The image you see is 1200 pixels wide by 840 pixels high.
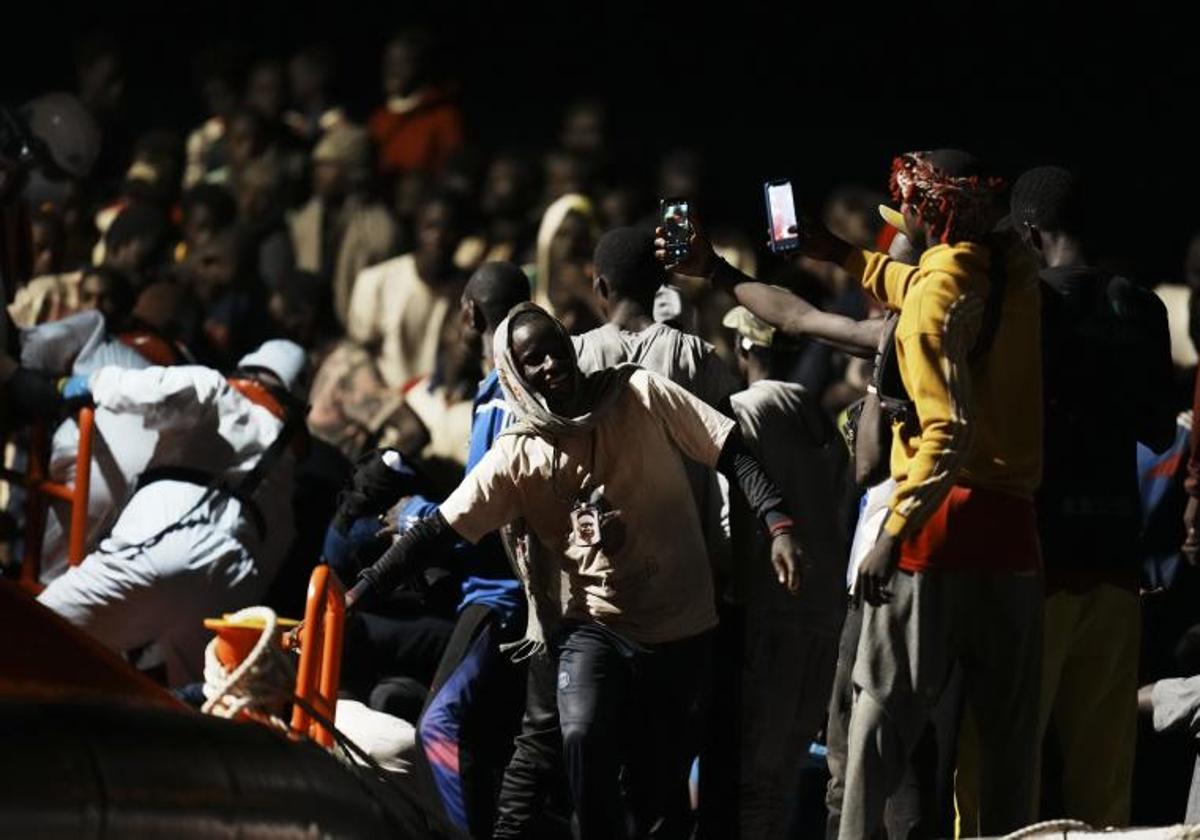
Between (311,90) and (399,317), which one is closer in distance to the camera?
(399,317)

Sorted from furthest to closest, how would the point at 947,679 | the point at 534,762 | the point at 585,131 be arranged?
the point at 585,131, the point at 534,762, the point at 947,679

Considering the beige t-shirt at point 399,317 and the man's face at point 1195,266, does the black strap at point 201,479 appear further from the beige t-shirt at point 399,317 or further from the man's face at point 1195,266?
the man's face at point 1195,266

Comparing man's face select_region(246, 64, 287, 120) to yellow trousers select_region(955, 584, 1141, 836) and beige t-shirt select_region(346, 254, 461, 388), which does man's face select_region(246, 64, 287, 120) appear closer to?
beige t-shirt select_region(346, 254, 461, 388)

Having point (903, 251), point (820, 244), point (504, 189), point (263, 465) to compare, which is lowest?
point (263, 465)

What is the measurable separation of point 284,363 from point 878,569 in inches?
168

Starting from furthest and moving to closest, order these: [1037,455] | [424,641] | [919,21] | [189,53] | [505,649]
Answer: [189,53] < [919,21] < [424,641] < [505,649] < [1037,455]

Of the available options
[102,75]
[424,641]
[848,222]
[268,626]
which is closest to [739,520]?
[424,641]

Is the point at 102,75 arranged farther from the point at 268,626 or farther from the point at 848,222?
the point at 268,626

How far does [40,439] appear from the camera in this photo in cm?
1083

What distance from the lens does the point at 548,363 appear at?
26.7ft

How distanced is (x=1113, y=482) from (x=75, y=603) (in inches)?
152

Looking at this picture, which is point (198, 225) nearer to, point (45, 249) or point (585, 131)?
point (45, 249)

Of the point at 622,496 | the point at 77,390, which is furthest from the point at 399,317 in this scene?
the point at 622,496

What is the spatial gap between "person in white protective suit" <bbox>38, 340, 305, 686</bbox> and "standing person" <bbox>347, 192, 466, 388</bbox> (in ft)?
9.22
